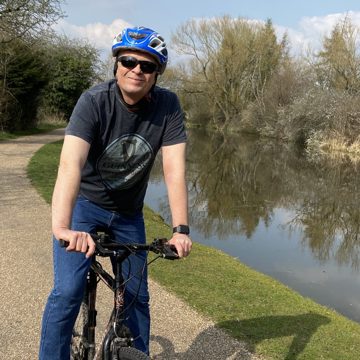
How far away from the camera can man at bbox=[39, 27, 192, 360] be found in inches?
103

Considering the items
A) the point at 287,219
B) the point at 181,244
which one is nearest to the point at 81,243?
the point at 181,244

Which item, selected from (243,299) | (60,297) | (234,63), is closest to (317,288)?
(243,299)

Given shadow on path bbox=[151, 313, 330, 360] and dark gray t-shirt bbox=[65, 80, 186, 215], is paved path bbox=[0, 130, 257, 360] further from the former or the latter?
dark gray t-shirt bbox=[65, 80, 186, 215]

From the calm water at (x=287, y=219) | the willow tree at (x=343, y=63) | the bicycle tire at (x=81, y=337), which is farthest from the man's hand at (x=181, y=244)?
the willow tree at (x=343, y=63)

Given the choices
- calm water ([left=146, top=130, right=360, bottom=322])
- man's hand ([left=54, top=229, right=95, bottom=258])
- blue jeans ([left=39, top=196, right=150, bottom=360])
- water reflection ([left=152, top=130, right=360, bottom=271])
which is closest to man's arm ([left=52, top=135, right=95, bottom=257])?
man's hand ([left=54, top=229, right=95, bottom=258])

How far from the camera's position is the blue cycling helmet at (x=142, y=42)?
2621 mm

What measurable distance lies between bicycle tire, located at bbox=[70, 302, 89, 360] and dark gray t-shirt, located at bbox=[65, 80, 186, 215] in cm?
66

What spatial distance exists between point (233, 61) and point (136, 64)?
1844 inches

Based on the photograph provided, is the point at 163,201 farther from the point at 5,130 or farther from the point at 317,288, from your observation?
the point at 5,130

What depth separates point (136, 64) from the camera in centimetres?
268

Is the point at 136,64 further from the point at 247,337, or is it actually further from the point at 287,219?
the point at 287,219

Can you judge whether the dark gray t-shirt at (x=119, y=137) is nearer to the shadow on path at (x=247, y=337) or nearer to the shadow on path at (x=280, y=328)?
the shadow on path at (x=247, y=337)

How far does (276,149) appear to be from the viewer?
33.9m

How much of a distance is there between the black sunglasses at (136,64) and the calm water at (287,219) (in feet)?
19.9
